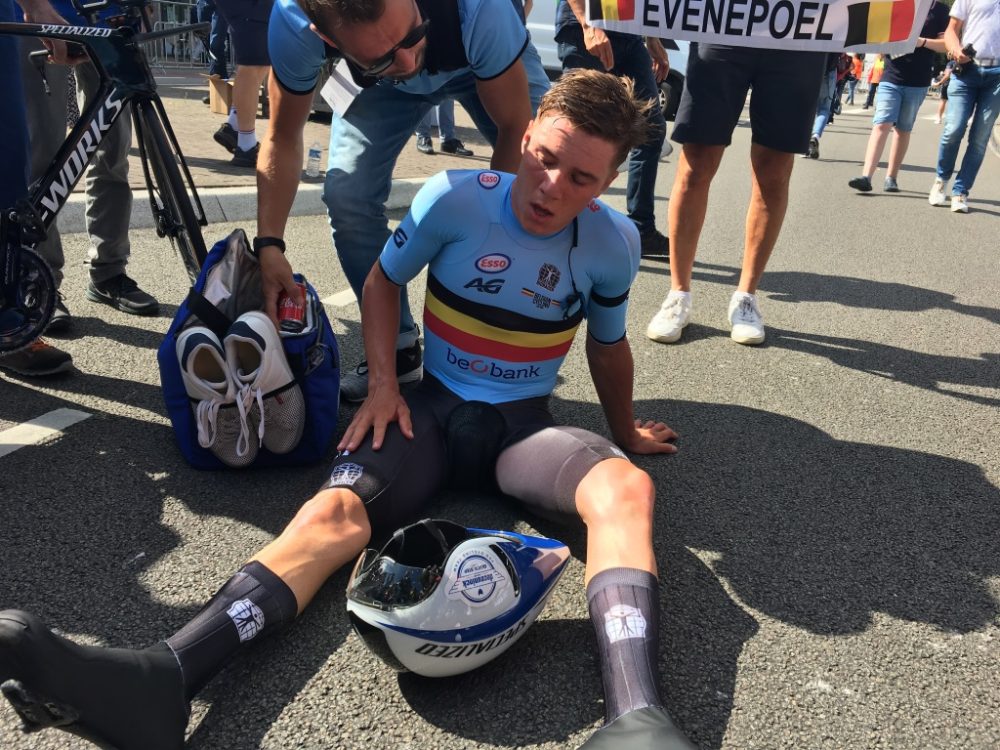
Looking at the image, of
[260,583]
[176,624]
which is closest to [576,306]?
[260,583]

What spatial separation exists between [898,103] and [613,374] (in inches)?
267

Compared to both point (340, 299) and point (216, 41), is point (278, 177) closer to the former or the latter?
point (340, 299)

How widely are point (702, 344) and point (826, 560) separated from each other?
177 cm

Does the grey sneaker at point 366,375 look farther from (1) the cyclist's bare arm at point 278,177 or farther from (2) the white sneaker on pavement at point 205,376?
(2) the white sneaker on pavement at point 205,376

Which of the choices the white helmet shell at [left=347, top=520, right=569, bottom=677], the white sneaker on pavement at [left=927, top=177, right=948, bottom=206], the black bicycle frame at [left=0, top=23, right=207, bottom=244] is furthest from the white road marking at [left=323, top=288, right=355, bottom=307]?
the white sneaker on pavement at [left=927, top=177, right=948, bottom=206]

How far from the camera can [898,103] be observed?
25.6ft

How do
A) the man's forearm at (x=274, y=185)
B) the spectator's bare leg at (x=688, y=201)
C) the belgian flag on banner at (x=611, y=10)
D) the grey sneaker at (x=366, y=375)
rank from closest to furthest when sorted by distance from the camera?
the man's forearm at (x=274, y=185) → the grey sneaker at (x=366, y=375) → the belgian flag on banner at (x=611, y=10) → the spectator's bare leg at (x=688, y=201)

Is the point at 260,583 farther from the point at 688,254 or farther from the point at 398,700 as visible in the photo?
the point at 688,254

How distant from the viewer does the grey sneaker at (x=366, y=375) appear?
3031 millimetres

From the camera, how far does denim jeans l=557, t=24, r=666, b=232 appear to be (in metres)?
4.71

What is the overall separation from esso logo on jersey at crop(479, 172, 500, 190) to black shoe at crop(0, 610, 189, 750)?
4.86 feet

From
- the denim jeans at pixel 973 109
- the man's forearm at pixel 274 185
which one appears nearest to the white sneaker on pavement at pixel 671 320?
the man's forearm at pixel 274 185

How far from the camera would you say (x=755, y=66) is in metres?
3.56

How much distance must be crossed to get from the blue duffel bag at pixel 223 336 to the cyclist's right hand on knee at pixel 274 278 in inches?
1.8
